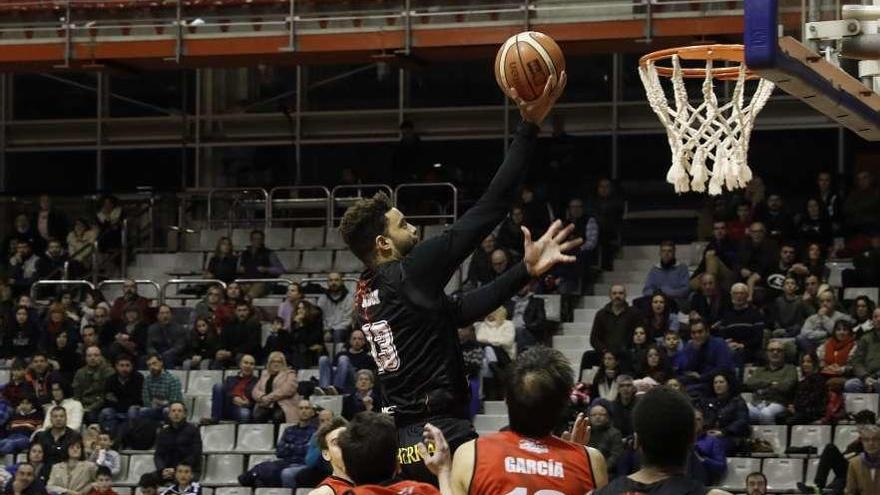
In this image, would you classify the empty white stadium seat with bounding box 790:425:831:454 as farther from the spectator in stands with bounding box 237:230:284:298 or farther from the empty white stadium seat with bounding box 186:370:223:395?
the spectator in stands with bounding box 237:230:284:298

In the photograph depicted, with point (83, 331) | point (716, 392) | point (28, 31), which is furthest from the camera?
point (28, 31)

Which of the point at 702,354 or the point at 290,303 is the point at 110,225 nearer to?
the point at 290,303

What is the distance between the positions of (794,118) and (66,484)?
10.1 m

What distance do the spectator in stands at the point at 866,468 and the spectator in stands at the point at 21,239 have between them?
450 inches

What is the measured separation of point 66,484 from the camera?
16.7m

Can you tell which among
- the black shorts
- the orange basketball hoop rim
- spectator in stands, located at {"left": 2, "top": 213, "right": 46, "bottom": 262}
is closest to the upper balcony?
spectator in stands, located at {"left": 2, "top": 213, "right": 46, "bottom": 262}

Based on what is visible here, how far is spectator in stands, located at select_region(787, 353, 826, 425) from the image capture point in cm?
1609

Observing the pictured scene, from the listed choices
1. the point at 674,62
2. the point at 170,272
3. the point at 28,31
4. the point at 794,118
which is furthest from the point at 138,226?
the point at 674,62

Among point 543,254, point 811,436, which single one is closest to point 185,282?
point 811,436

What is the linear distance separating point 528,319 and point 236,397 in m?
3.13

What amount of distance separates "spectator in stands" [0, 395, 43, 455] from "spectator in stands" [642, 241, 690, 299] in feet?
21.3

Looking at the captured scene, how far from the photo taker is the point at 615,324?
17.6m

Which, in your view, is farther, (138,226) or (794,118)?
(138,226)

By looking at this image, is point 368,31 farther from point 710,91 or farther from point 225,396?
point 710,91
